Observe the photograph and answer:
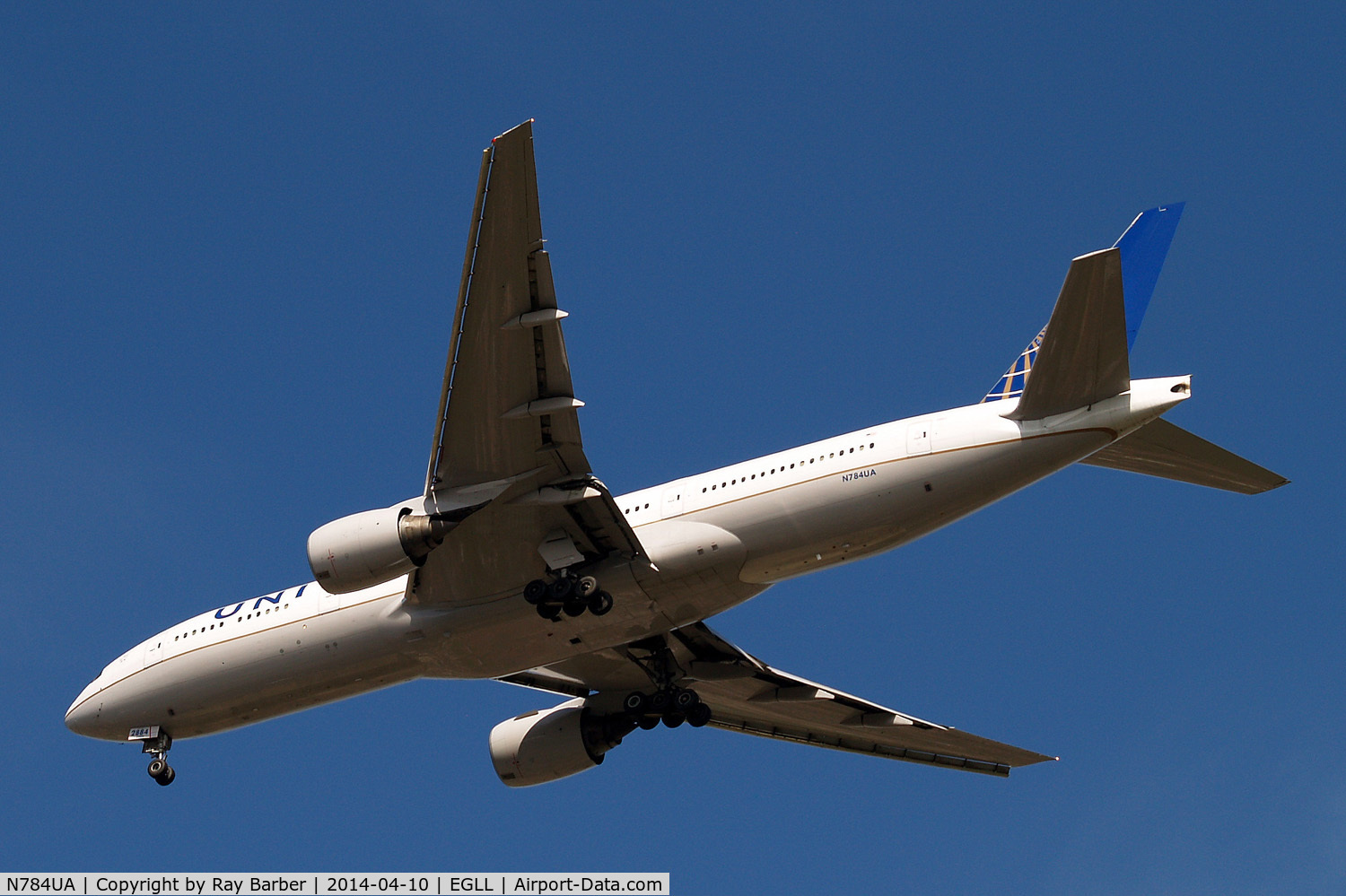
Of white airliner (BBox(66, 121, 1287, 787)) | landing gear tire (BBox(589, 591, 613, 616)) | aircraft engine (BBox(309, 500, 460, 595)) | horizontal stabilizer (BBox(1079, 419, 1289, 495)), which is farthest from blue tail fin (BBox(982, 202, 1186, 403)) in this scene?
aircraft engine (BBox(309, 500, 460, 595))

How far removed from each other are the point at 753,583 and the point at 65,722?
1277 cm

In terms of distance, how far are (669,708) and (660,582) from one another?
440 centimetres

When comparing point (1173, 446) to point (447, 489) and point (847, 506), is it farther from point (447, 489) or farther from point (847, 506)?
point (447, 489)

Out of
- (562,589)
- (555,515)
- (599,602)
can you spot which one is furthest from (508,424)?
(599,602)

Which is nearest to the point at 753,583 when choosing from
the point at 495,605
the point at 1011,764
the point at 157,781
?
the point at 495,605

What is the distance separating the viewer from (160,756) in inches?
1015

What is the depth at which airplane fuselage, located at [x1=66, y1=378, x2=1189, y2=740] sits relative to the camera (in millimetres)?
21672

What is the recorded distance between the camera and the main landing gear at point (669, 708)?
2625cm

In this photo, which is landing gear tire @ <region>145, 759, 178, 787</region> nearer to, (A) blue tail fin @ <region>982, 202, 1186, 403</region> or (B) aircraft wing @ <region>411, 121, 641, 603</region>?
(B) aircraft wing @ <region>411, 121, 641, 603</region>

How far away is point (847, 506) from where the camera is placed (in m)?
22.0

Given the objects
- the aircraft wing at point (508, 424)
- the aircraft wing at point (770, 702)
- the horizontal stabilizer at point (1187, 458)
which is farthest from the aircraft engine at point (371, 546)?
the horizontal stabilizer at point (1187, 458)

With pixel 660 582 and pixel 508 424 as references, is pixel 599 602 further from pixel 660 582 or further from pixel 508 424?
pixel 508 424

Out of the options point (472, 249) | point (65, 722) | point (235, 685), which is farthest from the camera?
point (65, 722)

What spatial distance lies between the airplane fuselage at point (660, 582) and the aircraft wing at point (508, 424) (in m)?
0.70
